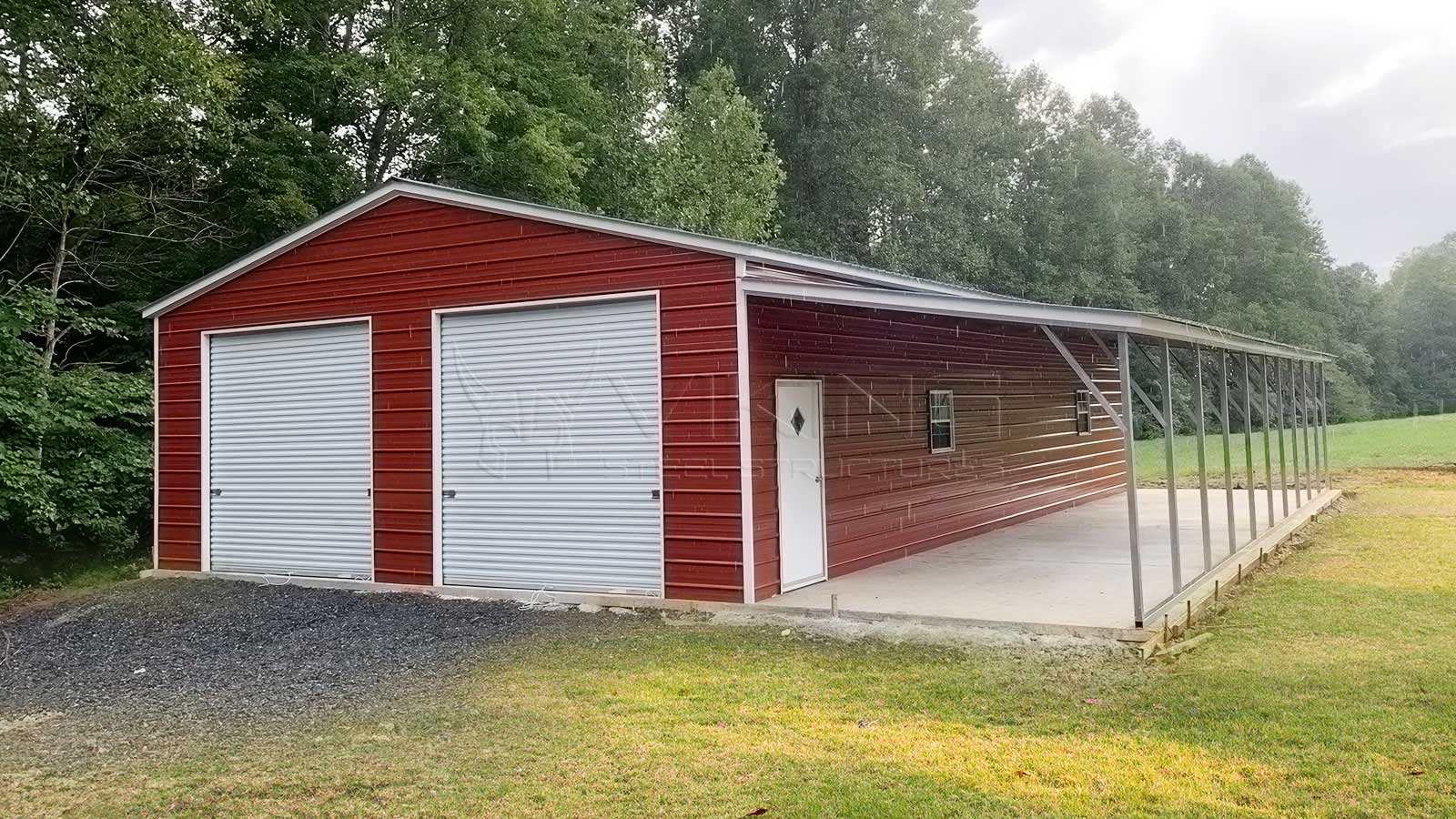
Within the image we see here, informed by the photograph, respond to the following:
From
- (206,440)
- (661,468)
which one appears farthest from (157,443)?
(661,468)

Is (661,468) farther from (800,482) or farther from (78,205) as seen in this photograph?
(78,205)

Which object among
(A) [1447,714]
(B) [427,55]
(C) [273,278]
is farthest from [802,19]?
(A) [1447,714]

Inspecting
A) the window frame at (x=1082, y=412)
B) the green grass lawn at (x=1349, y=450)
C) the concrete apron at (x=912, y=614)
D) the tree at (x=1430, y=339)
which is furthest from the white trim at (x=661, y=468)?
the tree at (x=1430, y=339)

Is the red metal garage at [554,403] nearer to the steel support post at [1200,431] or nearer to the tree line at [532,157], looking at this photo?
the steel support post at [1200,431]

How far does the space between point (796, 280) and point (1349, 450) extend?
21.3 meters

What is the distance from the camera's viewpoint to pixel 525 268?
8.19 m

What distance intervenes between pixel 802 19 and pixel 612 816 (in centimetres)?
2670

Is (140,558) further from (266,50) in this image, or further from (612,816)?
(612,816)

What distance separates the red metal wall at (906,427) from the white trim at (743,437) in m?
0.15

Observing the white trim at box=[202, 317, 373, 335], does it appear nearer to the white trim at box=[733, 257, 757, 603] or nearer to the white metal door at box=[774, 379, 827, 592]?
the white trim at box=[733, 257, 757, 603]

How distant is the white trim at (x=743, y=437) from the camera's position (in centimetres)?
722

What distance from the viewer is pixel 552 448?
8156mm

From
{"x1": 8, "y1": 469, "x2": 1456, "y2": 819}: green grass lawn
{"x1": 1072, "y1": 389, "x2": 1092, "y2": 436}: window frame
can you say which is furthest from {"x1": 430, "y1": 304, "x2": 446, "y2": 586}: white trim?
{"x1": 1072, "y1": 389, "x2": 1092, "y2": 436}: window frame

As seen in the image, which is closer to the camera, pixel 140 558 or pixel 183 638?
pixel 183 638
